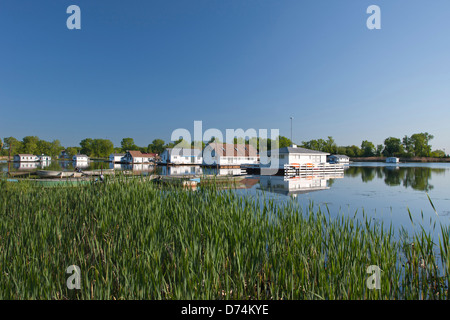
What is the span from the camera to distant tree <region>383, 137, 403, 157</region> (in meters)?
99.1

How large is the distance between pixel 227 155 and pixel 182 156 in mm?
15139

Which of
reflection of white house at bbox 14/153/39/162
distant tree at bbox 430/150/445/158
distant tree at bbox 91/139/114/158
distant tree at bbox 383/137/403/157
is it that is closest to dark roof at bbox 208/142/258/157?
distant tree at bbox 383/137/403/157

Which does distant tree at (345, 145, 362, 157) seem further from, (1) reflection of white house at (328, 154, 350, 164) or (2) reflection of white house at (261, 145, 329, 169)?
(2) reflection of white house at (261, 145, 329, 169)

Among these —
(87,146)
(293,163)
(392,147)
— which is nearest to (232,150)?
(293,163)

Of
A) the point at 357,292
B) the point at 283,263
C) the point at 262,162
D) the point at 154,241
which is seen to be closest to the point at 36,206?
the point at 154,241

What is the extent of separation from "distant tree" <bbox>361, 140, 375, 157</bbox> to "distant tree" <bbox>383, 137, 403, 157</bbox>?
535 cm

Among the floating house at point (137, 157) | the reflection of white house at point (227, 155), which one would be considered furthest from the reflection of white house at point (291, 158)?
the floating house at point (137, 157)

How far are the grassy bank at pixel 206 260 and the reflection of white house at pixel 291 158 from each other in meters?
37.2

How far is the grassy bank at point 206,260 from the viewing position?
3883mm

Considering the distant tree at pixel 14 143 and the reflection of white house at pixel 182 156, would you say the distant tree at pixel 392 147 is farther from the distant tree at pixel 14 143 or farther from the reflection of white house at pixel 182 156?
the distant tree at pixel 14 143

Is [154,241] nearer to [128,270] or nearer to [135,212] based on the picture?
[128,270]

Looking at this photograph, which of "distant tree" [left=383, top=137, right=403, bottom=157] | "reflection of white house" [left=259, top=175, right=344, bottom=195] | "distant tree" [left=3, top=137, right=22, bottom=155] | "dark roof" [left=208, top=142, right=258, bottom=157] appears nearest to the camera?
"reflection of white house" [left=259, top=175, right=344, bottom=195]

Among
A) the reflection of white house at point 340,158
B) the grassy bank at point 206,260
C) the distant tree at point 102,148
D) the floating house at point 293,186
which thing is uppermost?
the distant tree at point 102,148
